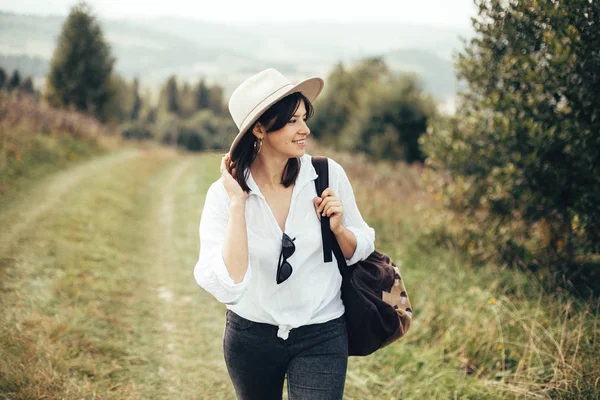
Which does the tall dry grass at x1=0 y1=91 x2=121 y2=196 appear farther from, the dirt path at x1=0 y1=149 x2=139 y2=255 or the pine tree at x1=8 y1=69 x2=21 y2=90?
the pine tree at x1=8 y1=69 x2=21 y2=90

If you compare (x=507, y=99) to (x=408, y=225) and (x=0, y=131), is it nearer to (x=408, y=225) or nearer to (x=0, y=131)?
(x=408, y=225)

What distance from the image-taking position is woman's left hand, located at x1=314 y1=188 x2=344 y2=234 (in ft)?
6.87

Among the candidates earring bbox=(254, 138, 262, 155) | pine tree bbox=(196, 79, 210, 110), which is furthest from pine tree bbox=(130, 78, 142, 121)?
earring bbox=(254, 138, 262, 155)

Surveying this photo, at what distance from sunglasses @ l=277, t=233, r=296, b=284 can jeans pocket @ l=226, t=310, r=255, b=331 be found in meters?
0.31

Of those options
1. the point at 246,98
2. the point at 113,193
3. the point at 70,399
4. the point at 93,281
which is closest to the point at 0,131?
the point at 113,193

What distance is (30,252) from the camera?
5.87 m

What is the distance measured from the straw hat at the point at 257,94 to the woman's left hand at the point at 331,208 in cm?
53

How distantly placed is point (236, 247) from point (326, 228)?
1.65ft

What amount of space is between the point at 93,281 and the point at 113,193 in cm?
500

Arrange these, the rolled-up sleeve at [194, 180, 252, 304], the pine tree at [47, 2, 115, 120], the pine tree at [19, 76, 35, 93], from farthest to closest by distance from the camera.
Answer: the pine tree at [47, 2, 115, 120], the pine tree at [19, 76, 35, 93], the rolled-up sleeve at [194, 180, 252, 304]

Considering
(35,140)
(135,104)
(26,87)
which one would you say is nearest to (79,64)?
(26,87)

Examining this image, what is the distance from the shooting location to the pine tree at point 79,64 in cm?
2506

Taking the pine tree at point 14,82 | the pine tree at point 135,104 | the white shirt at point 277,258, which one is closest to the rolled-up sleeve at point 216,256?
the white shirt at point 277,258

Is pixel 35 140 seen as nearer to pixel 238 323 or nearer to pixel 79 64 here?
pixel 238 323
